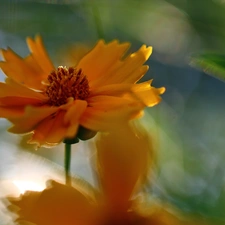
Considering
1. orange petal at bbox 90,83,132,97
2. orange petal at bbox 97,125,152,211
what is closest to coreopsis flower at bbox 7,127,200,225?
orange petal at bbox 97,125,152,211

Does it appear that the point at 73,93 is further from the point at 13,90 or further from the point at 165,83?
the point at 165,83

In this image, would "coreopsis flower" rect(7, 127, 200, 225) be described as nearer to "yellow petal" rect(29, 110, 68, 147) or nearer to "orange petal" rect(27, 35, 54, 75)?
"yellow petal" rect(29, 110, 68, 147)

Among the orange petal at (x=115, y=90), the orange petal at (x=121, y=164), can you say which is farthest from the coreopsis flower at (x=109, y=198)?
the orange petal at (x=115, y=90)

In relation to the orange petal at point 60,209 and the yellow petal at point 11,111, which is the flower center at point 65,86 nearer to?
the yellow petal at point 11,111

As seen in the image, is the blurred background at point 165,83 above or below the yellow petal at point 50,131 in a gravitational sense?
below

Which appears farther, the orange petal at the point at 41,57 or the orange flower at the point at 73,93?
the orange petal at the point at 41,57
